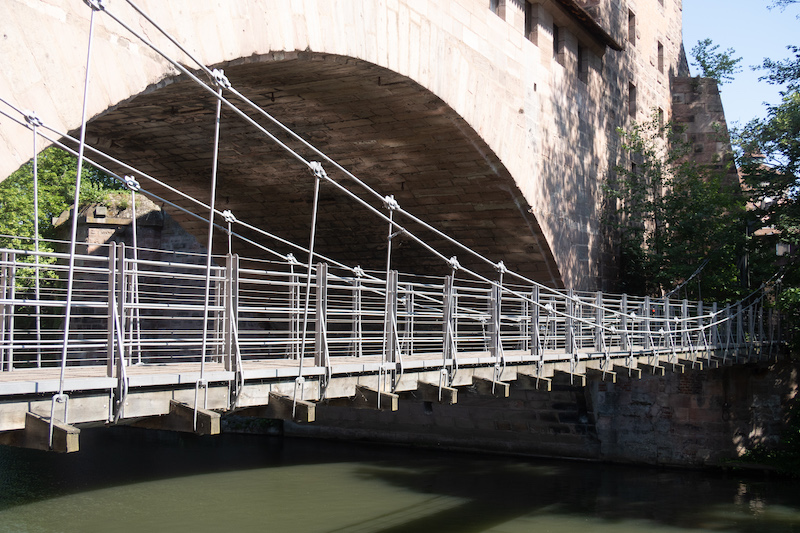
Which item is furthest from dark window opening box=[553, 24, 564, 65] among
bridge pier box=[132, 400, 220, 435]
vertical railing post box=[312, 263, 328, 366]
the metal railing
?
bridge pier box=[132, 400, 220, 435]

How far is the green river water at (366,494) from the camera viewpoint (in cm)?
884

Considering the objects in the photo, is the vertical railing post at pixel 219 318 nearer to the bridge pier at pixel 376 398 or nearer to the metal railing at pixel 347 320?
the metal railing at pixel 347 320

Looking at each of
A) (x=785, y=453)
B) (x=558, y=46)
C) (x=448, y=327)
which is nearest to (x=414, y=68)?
(x=448, y=327)

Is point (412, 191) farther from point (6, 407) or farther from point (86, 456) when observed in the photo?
point (6, 407)

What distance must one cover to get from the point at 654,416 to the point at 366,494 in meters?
4.16

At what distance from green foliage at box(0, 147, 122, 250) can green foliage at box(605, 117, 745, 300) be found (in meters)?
9.14

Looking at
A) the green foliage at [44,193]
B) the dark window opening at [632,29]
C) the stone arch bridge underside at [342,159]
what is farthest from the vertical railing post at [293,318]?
the dark window opening at [632,29]

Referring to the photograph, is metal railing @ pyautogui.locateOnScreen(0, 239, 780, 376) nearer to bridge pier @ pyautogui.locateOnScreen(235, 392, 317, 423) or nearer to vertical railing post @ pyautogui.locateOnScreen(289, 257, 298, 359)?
vertical railing post @ pyautogui.locateOnScreen(289, 257, 298, 359)

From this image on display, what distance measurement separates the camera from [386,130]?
31.4 ft

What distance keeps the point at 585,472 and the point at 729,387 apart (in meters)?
2.33

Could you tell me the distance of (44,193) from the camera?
16.7 meters

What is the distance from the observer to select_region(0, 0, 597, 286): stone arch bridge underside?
461 centimetres

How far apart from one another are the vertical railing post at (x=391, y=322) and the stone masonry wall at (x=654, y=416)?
20.8ft

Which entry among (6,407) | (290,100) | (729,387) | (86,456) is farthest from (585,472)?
(6,407)
